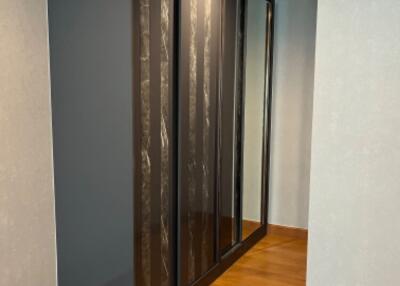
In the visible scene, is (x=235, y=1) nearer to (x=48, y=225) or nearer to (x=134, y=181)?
(x=134, y=181)

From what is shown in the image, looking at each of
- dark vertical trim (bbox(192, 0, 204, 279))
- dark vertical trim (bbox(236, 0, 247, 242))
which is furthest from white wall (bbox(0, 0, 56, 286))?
dark vertical trim (bbox(236, 0, 247, 242))

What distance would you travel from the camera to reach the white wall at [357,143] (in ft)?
4.90

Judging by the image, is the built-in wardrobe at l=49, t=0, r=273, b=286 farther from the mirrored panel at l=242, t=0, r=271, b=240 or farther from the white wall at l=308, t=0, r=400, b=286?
the white wall at l=308, t=0, r=400, b=286

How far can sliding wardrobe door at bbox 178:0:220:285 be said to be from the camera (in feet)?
8.16

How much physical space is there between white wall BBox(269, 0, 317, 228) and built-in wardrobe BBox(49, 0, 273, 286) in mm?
1166

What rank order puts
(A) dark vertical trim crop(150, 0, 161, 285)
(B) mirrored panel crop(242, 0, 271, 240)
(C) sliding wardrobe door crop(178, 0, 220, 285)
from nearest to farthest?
1. (A) dark vertical trim crop(150, 0, 161, 285)
2. (C) sliding wardrobe door crop(178, 0, 220, 285)
3. (B) mirrored panel crop(242, 0, 271, 240)

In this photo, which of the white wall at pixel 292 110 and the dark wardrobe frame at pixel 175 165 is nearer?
the dark wardrobe frame at pixel 175 165

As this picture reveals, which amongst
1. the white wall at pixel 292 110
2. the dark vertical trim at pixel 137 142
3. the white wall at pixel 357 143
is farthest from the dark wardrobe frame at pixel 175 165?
the white wall at pixel 357 143

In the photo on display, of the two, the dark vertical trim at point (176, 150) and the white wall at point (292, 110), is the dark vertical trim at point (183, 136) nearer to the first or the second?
the dark vertical trim at point (176, 150)

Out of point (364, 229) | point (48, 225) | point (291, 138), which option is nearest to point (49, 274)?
point (48, 225)

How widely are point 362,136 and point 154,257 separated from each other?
1.33m

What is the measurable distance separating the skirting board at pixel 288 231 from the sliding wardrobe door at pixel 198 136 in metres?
1.26

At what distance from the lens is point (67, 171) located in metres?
2.16

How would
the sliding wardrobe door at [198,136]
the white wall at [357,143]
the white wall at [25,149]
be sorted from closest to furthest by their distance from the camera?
the white wall at [357,143], the white wall at [25,149], the sliding wardrobe door at [198,136]
